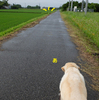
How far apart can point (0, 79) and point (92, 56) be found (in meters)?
4.16

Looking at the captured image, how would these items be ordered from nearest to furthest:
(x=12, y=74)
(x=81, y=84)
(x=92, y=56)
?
1. (x=81, y=84)
2. (x=12, y=74)
3. (x=92, y=56)

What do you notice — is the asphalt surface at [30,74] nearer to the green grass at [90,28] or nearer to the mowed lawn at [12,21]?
the green grass at [90,28]

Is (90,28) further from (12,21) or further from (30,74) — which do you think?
(12,21)

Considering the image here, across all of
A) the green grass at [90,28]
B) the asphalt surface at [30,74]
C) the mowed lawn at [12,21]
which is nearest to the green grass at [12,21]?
the mowed lawn at [12,21]

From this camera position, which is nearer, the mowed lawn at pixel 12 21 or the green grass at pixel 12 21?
the green grass at pixel 12 21

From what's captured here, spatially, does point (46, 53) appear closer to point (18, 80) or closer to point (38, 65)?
point (38, 65)

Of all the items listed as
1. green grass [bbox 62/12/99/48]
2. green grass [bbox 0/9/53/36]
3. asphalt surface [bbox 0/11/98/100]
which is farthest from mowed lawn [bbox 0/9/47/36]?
green grass [bbox 62/12/99/48]

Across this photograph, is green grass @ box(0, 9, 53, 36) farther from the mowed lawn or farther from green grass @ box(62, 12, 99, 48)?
green grass @ box(62, 12, 99, 48)

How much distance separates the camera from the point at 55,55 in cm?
589

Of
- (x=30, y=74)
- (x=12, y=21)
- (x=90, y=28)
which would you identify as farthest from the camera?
(x=12, y=21)

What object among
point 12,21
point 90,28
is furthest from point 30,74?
point 12,21

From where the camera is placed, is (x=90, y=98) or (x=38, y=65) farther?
(x=38, y=65)

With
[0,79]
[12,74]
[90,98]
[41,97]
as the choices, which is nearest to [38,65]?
[12,74]

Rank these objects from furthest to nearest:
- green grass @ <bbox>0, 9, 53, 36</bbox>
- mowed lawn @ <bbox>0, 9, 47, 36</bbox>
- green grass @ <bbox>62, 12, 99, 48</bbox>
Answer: mowed lawn @ <bbox>0, 9, 47, 36</bbox> < green grass @ <bbox>0, 9, 53, 36</bbox> < green grass @ <bbox>62, 12, 99, 48</bbox>
